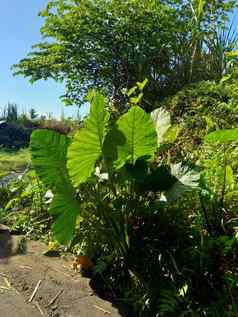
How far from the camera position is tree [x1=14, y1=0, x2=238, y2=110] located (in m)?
5.48

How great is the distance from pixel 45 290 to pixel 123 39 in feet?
15.2

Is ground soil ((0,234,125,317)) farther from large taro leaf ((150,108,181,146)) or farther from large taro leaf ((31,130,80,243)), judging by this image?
large taro leaf ((150,108,181,146))

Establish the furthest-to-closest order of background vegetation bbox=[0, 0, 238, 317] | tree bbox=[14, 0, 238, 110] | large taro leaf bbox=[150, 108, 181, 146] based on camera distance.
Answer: tree bbox=[14, 0, 238, 110]
large taro leaf bbox=[150, 108, 181, 146]
background vegetation bbox=[0, 0, 238, 317]

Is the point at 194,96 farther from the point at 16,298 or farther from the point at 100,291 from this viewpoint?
the point at 16,298

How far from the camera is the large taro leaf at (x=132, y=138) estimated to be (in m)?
1.64

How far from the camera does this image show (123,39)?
18.6 feet

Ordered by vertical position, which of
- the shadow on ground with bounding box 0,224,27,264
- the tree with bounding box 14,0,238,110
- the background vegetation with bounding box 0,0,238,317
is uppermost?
the tree with bounding box 14,0,238,110

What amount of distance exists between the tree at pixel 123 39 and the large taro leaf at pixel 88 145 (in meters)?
3.63

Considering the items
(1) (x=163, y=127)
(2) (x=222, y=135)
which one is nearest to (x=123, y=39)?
(1) (x=163, y=127)

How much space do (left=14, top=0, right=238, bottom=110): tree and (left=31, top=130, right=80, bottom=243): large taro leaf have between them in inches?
141

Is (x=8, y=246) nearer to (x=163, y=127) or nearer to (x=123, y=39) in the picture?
(x=163, y=127)

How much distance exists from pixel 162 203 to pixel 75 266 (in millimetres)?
619

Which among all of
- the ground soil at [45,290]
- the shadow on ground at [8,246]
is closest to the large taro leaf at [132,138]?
the ground soil at [45,290]

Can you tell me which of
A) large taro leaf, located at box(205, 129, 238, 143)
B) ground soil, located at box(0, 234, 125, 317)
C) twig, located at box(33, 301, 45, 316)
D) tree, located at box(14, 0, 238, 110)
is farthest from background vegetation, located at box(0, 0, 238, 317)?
tree, located at box(14, 0, 238, 110)
